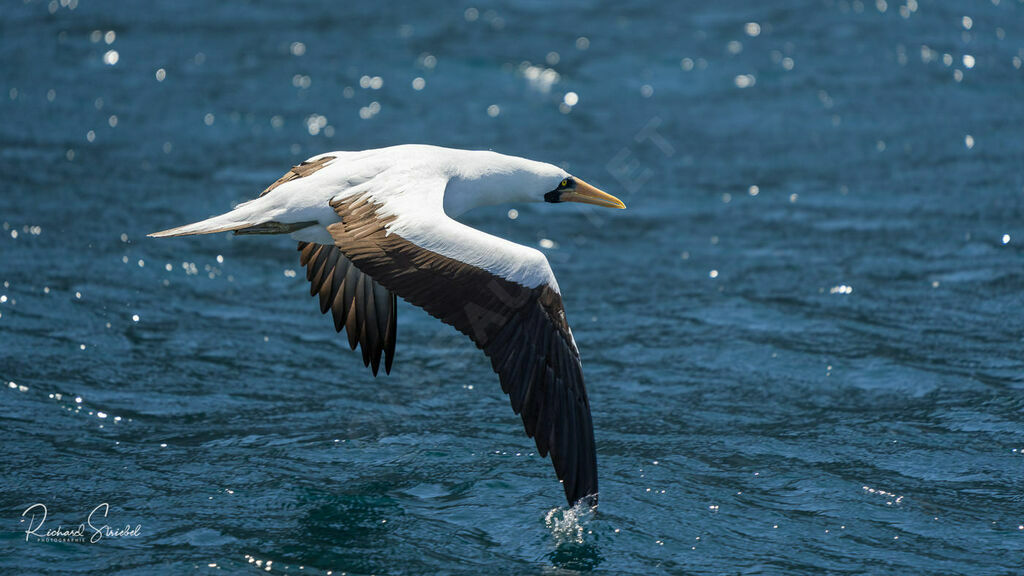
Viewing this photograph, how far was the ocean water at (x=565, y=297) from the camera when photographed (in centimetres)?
625

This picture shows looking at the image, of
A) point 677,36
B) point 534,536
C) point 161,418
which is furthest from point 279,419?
point 677,36

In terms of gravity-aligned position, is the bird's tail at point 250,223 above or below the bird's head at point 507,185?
A: below

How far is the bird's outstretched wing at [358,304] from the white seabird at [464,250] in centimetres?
66

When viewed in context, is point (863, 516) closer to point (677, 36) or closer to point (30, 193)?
point (30, 193)

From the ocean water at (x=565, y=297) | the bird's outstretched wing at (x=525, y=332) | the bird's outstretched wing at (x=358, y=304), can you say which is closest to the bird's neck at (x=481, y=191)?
the bird's outstretched wing at (x=358, y=304)

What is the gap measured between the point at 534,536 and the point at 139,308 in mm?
4503

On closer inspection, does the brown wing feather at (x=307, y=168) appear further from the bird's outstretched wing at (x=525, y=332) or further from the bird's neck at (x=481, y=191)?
the bird's outstretched wing at (x=525, y=332)

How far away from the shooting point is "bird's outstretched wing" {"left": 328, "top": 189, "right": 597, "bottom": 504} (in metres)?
5.83

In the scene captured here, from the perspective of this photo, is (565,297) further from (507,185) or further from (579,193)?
(507,185)

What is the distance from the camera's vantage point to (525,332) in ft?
19.3

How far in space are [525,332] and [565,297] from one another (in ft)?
13.1

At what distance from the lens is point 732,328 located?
30.0 feet

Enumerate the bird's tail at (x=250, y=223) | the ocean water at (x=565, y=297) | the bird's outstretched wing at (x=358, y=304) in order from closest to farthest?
the ocean water at (x=565, y=297)
the bird's tail at (x=250, y=223)
the bird's outstretched wing at (x=358, y=304)

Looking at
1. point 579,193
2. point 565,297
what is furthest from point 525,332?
point 565,297
